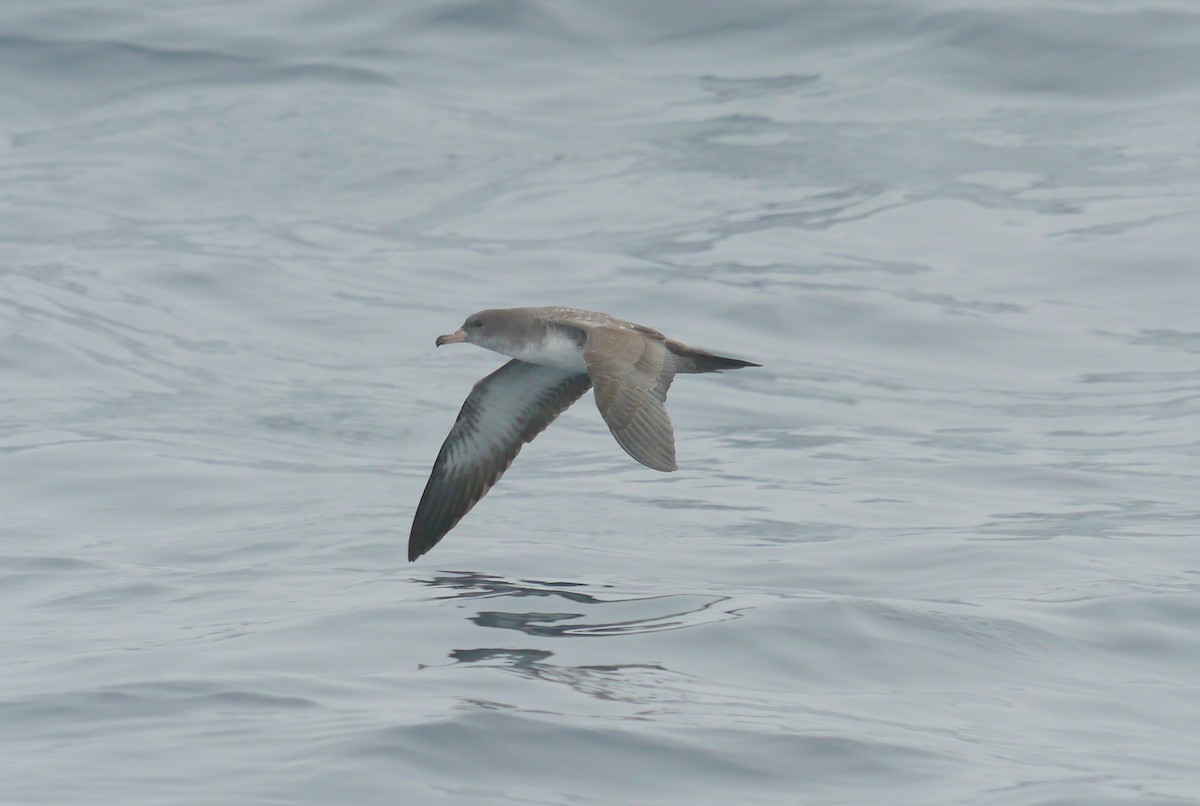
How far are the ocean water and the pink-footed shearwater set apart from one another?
418mm

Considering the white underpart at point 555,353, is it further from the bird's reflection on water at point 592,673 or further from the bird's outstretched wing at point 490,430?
the bird's reflection on water at point 592,673

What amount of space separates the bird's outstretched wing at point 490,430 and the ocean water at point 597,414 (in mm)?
378

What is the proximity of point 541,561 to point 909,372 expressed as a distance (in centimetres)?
662

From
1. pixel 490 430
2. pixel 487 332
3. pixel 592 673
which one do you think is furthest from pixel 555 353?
pixel 592 673

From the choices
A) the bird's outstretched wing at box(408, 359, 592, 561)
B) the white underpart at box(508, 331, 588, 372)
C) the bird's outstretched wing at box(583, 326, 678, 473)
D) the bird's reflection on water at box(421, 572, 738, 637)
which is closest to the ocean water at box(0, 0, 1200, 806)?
the bird's reflection on water at box(421, 572, 738, 637)

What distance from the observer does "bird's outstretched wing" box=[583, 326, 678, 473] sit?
7059mm

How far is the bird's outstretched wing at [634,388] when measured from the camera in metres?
7.06

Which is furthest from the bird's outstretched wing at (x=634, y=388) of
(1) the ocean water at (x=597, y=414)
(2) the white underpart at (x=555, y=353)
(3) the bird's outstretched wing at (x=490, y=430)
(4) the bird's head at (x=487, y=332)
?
(3) the bird's outstretched wing at (x=490, y=430)

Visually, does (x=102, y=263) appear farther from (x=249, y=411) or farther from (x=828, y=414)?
(x=828, y=414)

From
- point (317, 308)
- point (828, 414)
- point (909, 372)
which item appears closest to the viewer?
point (828, 414)

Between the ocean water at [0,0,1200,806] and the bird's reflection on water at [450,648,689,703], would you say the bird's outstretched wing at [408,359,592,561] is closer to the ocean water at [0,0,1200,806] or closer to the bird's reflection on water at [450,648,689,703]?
the ocean water at [0,0,1200,806]

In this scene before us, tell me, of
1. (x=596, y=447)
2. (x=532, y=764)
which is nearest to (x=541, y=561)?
(x=532, y=764)

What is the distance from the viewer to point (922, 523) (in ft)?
33.3

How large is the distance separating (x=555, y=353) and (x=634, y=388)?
3.16 ft
